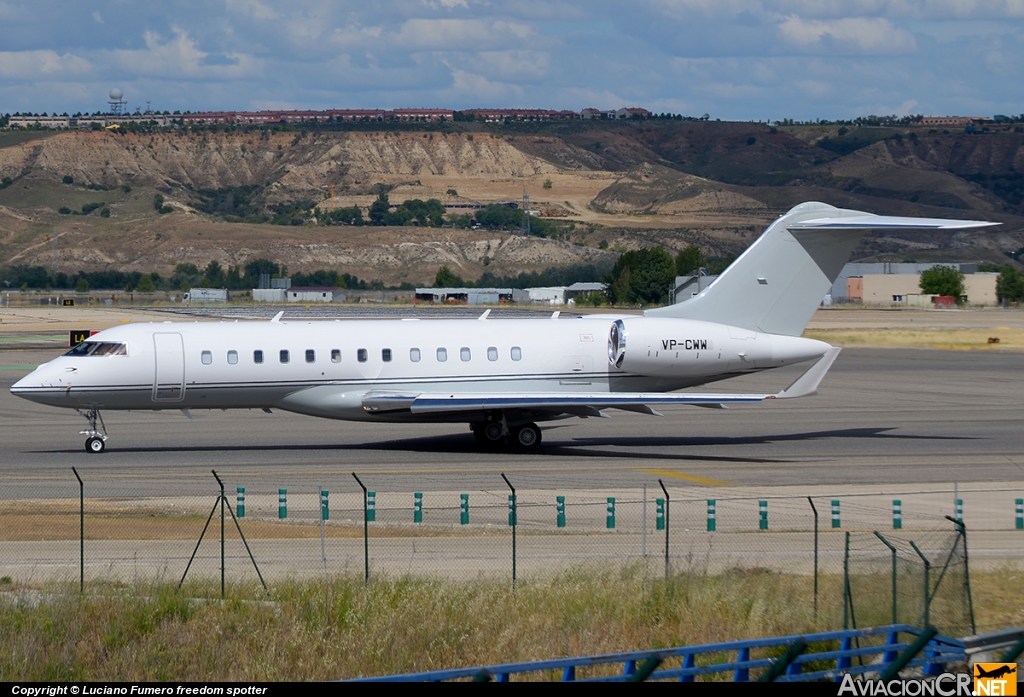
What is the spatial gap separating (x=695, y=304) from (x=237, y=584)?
57.9 feet

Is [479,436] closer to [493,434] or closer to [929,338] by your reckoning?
[493,434]

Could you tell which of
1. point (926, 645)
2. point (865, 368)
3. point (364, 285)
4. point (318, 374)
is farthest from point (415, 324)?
point (364, 285)

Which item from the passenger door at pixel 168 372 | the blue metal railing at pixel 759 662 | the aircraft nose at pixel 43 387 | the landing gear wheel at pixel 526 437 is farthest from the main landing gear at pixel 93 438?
the blue metal railing at pixel 759 662

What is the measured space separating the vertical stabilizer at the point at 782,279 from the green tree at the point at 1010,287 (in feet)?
382

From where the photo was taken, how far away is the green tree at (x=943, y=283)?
133750 millimetres

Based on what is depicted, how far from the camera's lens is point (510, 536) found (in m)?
19.1

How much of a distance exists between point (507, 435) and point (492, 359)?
194 centimetres

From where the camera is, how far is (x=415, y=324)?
100ft

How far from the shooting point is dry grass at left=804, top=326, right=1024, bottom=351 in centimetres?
6906

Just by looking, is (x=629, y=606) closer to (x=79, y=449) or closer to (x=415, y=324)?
(x=415, y=324)

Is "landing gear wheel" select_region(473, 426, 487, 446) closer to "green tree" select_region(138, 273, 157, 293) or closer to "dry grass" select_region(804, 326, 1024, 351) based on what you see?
"dry grass" select_region(804, 326, 1024, 351)

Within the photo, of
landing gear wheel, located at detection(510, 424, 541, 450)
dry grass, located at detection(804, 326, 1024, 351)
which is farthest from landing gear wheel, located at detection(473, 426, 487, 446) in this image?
dry grass, located at detection(804, 326, 1024, 351)

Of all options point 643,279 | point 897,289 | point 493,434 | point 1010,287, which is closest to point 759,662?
point 493,434

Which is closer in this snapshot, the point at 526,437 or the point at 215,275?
the point at 526,437
